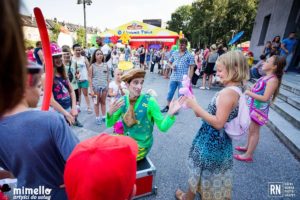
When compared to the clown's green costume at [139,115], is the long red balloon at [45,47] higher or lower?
higher

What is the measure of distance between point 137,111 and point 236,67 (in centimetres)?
117

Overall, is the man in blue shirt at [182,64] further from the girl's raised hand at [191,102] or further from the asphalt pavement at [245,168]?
the girl's raised hand at [191,102]

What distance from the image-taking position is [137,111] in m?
2.15

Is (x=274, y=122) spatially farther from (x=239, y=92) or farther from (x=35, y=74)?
(x=35, y=74)

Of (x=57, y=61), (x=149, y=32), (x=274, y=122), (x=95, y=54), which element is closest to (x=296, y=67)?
(x=274, y=122)

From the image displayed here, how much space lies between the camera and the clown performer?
83.0 inches

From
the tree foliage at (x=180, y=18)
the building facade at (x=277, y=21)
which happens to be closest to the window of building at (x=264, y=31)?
the building facade at (x=277, y=21)

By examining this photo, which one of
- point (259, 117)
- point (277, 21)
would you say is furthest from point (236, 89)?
point (277, 21)

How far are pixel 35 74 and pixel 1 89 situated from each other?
52 cm

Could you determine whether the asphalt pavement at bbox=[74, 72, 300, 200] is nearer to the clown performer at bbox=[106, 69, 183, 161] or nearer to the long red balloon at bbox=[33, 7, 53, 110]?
the clown performer at bbox=[106, 69, 183, 161]

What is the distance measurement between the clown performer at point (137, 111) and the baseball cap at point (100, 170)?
4.17 ft

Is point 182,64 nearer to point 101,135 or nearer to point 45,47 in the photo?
point 45,47

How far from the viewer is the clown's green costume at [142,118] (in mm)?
2135

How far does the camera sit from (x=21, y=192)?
110 cm
